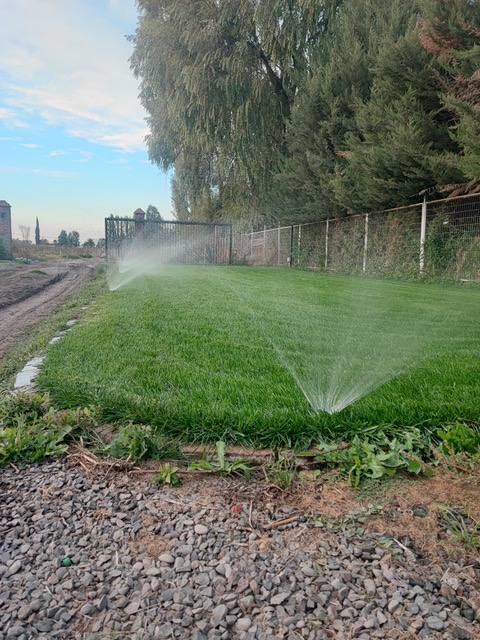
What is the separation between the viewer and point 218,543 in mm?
1312

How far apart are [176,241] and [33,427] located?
A: 57.1 feet

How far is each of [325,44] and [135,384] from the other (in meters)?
13.4

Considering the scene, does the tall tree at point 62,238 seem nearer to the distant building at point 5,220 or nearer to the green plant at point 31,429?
the distant building at point 5,220

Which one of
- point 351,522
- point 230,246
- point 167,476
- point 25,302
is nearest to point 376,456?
point 351,522

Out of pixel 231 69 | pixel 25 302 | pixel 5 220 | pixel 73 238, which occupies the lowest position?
pixel 25 302

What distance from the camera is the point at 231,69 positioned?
13.6 meters

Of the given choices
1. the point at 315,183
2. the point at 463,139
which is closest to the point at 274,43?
the point at 315,183

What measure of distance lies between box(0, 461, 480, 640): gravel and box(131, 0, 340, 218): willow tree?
14.6 meters

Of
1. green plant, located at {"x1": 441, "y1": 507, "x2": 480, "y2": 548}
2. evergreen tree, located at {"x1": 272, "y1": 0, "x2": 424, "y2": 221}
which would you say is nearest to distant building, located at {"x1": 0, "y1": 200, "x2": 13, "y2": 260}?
evergreen tree, located at {"x1": 272, "y1": 0, "x2": 424, "y2": 221}

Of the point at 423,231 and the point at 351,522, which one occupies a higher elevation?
the point at 423,231

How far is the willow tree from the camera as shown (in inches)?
520

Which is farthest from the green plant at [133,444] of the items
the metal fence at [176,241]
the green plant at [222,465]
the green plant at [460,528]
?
the metal fence at [176,241]

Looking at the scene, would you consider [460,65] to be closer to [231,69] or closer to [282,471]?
[231,69]

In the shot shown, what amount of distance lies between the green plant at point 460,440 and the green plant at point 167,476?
1078 millimetres
